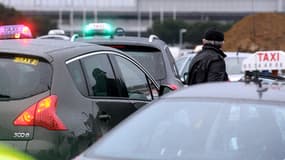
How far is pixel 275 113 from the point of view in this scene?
399 centimetres

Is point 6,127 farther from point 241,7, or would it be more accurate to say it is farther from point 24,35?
point 241,7

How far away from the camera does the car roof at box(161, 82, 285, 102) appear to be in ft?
13.5

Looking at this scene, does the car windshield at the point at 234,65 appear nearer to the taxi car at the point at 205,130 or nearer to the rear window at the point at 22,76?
the rear window at the point at 22,76

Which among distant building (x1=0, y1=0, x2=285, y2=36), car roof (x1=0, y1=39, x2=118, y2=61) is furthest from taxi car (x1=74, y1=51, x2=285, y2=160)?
distant building (x1=0, y1=0, x2=285, y2=36)

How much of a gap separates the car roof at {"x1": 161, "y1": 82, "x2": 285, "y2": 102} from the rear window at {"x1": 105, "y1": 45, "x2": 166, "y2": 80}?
160 inches

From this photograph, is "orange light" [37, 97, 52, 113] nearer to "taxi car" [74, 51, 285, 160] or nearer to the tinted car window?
the tinted car window

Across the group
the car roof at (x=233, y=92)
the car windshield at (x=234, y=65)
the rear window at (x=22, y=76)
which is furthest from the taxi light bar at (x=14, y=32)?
the car windshield at (x=234, y=65)

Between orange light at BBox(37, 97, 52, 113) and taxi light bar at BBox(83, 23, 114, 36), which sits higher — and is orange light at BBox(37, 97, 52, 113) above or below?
below

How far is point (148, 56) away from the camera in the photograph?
8625 mm

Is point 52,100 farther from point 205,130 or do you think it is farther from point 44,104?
point 205,130

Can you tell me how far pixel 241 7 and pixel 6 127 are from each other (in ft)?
322

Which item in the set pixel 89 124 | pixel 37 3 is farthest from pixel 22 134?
pixel 37 3

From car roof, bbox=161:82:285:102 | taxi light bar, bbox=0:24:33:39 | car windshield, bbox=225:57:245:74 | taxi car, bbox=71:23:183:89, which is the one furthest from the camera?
car windshield, bbox=225:57:245:74

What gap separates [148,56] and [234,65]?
21.8ft
